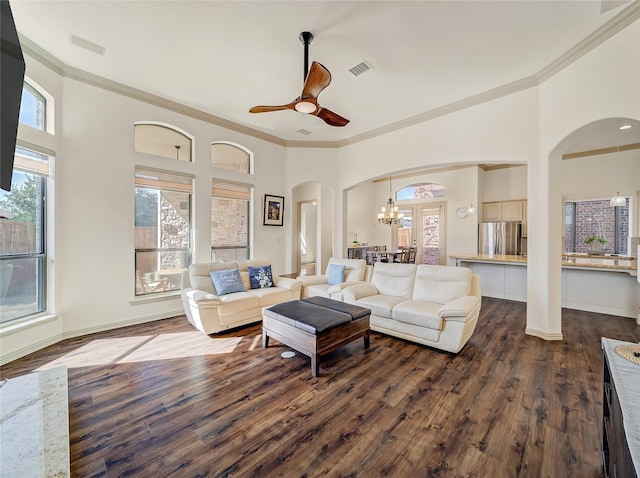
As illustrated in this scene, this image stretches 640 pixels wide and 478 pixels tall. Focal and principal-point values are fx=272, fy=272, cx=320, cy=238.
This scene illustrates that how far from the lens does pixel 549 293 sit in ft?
11.7

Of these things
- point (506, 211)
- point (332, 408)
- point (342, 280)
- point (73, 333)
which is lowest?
Result: point (332, 408)

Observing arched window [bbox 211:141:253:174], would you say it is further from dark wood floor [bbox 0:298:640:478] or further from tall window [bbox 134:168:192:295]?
dark wood floor [bbox 0:298:640:478]

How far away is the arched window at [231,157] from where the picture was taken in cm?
515

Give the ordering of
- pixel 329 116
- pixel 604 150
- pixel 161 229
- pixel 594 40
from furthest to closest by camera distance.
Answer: pixel 604 150 → pixel 161 229 → pixel 329 116 → pixel 594 40

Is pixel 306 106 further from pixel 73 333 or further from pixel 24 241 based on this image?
pixel 73 333

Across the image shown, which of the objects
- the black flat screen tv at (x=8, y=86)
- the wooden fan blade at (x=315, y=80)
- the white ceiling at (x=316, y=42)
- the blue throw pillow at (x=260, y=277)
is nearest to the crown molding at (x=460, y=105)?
the white ceiling at (x=316, y=42)

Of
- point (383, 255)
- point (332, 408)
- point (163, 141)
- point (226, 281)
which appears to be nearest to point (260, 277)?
point (226, 281)

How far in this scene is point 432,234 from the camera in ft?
28.0

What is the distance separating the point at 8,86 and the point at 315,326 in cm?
253

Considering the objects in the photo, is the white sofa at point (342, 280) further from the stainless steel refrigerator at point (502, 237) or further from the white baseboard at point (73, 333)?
the stainless steel refrigerator at point (502, 237)

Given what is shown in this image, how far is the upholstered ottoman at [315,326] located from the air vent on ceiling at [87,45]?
11.8 ft

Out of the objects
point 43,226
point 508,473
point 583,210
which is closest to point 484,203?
point 583,210

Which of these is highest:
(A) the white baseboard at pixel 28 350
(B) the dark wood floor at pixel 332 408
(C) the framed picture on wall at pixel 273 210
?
(C) the framed picture on wall at pixel 273 210

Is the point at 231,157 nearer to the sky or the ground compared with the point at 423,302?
nearer to the sky
